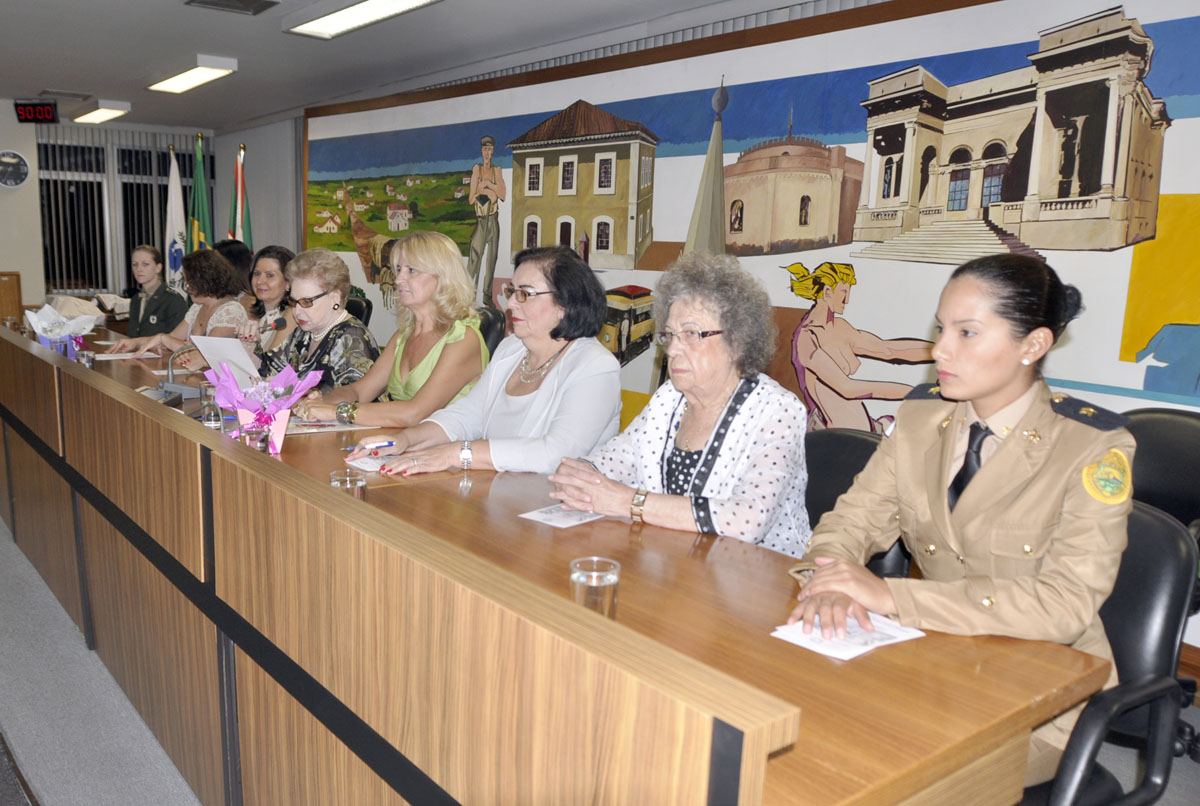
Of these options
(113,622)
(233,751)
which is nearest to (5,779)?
(113,622)

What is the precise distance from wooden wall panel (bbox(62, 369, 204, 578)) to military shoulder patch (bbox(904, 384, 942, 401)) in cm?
158

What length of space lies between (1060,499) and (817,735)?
76 centimetres

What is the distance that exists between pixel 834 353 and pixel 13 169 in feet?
34.0

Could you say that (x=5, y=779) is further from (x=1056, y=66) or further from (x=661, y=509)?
(x=1056, y=66)

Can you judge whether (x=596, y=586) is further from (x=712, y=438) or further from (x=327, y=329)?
(x=327, y=329)

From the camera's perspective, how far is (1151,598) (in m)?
1.51

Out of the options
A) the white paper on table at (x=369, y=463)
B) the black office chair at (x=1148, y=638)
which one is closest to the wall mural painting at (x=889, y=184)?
the black office chair at (x=1148, y=638)

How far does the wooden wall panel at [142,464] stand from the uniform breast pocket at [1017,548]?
1.69 m

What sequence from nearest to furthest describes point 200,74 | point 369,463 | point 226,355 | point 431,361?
1. point 369,463
2. point 226,355
3. point 431,361
4. point 200,74

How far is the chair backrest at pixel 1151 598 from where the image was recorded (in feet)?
4.86

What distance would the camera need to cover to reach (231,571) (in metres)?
1.86

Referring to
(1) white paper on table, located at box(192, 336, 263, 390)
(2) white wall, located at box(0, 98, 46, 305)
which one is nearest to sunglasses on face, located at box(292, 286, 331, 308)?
(1) white paper on table, located at box(192, 336, 263, 390)

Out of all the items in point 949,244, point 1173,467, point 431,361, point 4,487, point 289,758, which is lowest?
point 4,487

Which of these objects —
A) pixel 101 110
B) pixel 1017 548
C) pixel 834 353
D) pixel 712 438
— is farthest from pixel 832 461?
pixel 101 110
